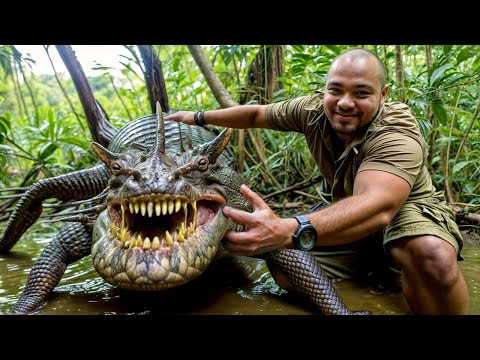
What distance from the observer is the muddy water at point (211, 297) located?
219 cm

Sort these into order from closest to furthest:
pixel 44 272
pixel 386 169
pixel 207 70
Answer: pixel 386 169
pixel 44 272
pixel 207 70

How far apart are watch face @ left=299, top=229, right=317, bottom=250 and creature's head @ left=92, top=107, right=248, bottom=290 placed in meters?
0.45

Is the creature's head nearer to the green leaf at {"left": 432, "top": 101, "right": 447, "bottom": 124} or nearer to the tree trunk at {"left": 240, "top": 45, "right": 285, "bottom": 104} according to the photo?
the green leaf at {"left": 432, "top": 101, "right": 447, "bottom": 124}

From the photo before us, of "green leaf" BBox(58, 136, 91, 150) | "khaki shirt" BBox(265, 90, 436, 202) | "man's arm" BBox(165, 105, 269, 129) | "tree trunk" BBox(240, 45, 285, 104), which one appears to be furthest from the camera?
"green leaf" BBox(58, 136, 91, 150)

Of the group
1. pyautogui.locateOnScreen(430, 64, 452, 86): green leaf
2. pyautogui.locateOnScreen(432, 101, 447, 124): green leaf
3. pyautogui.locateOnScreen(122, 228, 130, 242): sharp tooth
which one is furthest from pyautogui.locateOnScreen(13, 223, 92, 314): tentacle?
pyautogui.locateOnScreen(432, 101, 447, 124): green leaf

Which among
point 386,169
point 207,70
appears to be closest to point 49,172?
point 207,70

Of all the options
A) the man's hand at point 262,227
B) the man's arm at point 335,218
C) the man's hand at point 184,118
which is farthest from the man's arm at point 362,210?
the man's hand at point 184,118

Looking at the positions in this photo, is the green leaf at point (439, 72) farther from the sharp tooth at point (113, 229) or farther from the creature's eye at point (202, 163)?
the sharp tooth at point (113, 229)

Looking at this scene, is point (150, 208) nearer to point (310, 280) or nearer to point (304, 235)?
point (304, 235)

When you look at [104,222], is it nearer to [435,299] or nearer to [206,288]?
[206,288]

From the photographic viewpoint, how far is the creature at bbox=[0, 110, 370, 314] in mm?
1745
